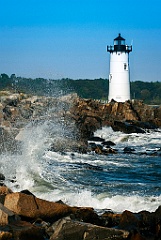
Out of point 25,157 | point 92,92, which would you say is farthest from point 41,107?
point 92,92

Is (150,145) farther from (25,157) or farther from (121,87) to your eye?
(121,87)

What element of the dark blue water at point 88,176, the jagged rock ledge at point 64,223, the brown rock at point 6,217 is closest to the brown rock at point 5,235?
the jagged rock ledge at point 64,223

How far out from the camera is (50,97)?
3691 centimetres

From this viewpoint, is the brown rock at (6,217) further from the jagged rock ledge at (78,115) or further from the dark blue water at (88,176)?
the jagged rock ledge at (78,115)

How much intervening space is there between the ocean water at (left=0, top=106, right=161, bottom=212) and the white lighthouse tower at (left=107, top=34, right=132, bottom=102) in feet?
67.6

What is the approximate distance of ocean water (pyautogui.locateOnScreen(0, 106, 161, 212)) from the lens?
1105 centimetres

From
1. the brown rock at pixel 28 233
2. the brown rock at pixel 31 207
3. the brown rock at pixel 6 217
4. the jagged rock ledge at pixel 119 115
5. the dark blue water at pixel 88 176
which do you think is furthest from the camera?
the jagged rock ledge at pixel 119 115

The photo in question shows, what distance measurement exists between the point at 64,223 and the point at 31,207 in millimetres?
1340

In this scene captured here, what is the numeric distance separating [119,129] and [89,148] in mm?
10515

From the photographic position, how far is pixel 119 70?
43.3 metres

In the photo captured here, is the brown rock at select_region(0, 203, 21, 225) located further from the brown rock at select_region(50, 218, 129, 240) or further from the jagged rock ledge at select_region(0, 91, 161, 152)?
the jagged rock ledge at select_region(0, 91, 161, 152)

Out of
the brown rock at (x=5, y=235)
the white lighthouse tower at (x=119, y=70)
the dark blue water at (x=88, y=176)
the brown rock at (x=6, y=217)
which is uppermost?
the white lighthouse tower at (x=119, y=70)

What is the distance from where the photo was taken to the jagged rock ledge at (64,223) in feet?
24.3

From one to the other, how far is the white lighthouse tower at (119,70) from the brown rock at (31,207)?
1378 inches
